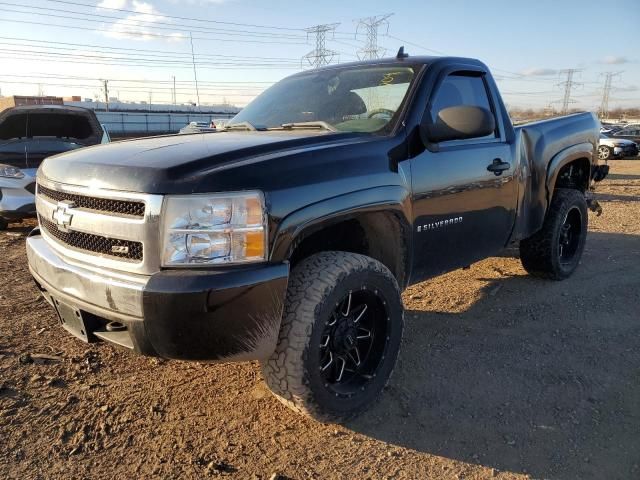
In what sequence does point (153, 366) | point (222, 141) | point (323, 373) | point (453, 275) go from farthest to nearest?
point (453, 275), point (153, 366), point (222, 141), point (323, 373)

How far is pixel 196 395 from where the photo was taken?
301 centimetres

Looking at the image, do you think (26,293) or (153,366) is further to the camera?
(26,293)

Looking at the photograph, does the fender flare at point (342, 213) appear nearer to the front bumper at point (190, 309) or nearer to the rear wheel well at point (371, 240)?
the rear wheel well at point (371, 240)

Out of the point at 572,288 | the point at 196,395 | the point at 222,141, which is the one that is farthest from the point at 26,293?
the point at 572,288

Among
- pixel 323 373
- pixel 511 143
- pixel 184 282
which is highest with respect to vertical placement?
pixel 511 143

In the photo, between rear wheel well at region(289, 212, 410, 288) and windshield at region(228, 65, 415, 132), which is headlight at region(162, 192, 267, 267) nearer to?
rear wheel well at region(289, 212, 410, 288)

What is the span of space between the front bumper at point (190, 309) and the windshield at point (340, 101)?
138 centimetres

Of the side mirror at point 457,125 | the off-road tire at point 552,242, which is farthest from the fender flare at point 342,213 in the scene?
the off-road tire at point 552,242

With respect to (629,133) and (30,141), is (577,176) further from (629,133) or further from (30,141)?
(629,133)

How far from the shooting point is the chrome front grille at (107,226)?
2.16 m

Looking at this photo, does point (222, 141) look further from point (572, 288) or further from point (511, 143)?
point (572, 288)

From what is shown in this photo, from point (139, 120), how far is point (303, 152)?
51330mm

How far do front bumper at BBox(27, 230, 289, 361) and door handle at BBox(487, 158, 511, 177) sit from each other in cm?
204

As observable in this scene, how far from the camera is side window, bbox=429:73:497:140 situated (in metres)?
3.42
